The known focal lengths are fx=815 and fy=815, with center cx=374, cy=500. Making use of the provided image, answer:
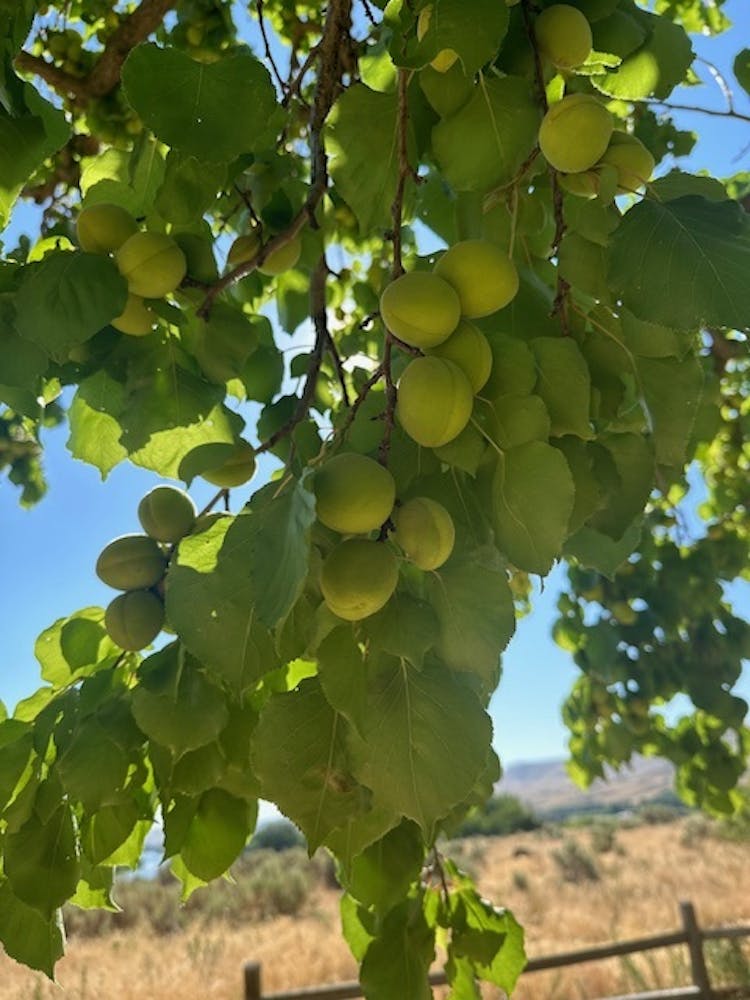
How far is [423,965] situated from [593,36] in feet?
4.38

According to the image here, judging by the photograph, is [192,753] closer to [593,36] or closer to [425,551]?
[425,551]

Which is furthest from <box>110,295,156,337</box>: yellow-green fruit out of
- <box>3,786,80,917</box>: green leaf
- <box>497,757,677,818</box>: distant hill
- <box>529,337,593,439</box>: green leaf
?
<box>497,757,677,818</box>: distant hill

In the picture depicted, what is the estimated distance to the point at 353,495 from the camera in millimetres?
709

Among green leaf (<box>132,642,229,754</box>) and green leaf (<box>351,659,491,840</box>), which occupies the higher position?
green leaf (<box>132,642,229,754</box>)

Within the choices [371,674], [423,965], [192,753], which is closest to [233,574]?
[371,674]

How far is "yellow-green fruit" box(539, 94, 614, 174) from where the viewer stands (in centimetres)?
78

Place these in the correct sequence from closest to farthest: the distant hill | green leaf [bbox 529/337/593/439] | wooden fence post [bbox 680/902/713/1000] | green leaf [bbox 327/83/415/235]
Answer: green leaf [bbox 529/337/593/439]
green leaf [bbox 327/83/415/235]
wooden fence post [bbox 680/902/713/1000]
the distant hill

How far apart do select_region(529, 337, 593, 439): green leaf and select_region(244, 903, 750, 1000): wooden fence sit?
12.6ft

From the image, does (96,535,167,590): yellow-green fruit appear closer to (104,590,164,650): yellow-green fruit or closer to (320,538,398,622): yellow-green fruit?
(104,590,164,650): yellow-green fruit

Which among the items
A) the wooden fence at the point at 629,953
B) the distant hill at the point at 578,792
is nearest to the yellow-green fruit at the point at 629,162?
the wooden fence at the point at 629,953

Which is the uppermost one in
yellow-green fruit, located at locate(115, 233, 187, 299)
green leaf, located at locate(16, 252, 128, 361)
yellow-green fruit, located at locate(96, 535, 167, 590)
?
yellow-green fruit, located at locate(115, 233, 187, 299)

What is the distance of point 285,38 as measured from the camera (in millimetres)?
2369

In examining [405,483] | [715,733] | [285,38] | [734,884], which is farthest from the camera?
[734,884]

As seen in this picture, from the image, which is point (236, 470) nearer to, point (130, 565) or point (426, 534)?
point (130, 565)
